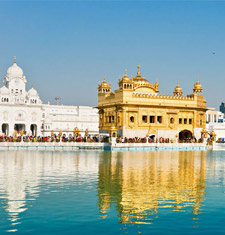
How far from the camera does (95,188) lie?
50.0 ft

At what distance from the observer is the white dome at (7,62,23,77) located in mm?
88700

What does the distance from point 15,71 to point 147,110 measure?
45.9 m

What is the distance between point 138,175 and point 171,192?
489 cm

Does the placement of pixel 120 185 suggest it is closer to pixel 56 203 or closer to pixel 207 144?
pixel 56 203

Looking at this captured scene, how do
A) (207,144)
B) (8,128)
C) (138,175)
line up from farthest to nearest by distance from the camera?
(8,128) → (207,144) → (138,175)

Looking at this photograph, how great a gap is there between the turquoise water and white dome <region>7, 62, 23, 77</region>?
71.6 m

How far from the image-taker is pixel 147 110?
2000 inches

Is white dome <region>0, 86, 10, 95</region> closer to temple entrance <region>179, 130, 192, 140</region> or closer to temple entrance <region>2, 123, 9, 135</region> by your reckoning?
temple entrance <region>2, 123, 9, 135</region>

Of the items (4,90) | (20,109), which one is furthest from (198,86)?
(4,90)

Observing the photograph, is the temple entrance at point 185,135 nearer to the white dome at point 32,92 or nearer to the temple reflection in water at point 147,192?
the temple reflection in water at point 147,192

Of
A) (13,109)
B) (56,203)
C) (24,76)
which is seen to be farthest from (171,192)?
(24,76)

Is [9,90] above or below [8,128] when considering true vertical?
above

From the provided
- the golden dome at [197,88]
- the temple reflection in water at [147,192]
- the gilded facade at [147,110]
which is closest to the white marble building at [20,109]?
the gilded facade at [147,110]

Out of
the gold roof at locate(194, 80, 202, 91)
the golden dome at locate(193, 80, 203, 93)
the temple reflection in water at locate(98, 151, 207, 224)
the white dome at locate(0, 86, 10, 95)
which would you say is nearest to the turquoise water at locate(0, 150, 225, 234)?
the temple reflection in water at locate(98, 151, 207, 224)
